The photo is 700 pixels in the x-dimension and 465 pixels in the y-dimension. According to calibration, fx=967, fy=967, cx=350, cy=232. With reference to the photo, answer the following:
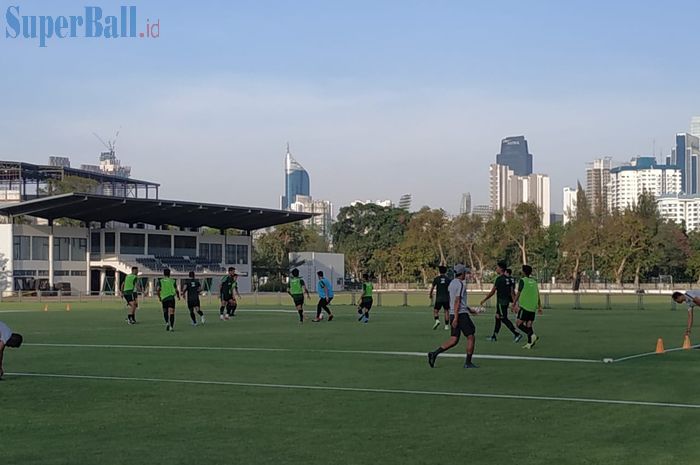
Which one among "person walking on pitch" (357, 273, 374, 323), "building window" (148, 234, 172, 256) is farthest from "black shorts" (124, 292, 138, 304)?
"building window" (148, 234, 172, 256)

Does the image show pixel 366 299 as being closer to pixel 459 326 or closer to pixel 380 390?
pixel 459 326

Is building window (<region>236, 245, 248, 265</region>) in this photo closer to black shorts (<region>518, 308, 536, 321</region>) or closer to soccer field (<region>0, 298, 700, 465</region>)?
soccer field (<region>0, 298, 700, 465</region>)

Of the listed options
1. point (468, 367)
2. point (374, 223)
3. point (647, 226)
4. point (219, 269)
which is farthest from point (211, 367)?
point (374, 223)

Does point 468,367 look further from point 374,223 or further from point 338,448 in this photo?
point 374,223

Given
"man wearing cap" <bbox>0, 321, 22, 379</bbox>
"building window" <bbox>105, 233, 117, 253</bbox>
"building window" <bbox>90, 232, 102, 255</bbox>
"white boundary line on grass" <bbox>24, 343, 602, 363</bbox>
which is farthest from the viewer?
"building window" <bbox>105, 233, 117, 253</bbox>

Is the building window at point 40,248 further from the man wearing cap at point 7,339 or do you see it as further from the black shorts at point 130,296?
the man wearing cap at point 7,339

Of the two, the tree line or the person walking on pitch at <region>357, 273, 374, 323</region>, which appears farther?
the tree line

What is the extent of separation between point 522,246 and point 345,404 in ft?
332

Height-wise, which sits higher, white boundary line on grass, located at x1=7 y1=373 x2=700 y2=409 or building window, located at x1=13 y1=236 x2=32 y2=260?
building window, located at x1=13 y1=236 x2=32 y2=260

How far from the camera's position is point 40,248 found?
3583 inches

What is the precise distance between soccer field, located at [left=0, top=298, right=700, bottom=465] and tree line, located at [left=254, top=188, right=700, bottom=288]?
8492cm

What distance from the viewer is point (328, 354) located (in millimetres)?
20719

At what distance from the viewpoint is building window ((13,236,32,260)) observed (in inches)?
3474

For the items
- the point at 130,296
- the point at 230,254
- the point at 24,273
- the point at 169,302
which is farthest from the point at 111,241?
the point at 169,302
